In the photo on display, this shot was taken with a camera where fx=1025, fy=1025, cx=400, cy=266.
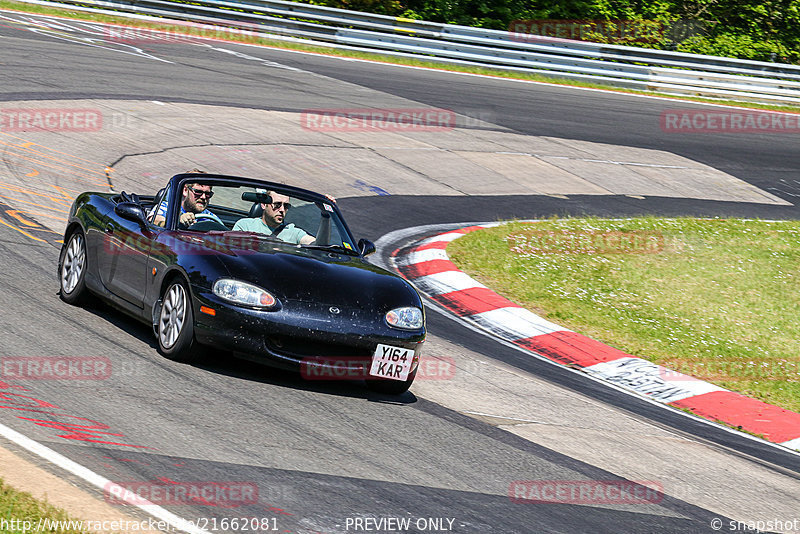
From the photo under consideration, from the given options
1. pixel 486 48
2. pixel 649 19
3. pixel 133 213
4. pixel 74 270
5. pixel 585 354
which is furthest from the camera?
pixel 649 19

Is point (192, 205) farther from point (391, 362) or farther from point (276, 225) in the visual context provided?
point (391, 362)

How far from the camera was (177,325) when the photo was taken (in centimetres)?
696

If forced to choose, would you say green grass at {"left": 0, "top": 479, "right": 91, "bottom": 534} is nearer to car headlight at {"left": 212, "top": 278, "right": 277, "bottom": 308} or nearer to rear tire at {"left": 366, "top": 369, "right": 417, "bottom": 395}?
car headlight at {"left": 212, "top": 278, "right": 277, "bottom": 308}

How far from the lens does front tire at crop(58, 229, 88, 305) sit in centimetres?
818

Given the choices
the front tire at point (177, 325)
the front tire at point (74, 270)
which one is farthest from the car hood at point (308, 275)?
the front tire at point (74, 270)

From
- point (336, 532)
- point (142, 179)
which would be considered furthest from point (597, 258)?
point (336, 532)

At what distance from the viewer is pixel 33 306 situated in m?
7.90

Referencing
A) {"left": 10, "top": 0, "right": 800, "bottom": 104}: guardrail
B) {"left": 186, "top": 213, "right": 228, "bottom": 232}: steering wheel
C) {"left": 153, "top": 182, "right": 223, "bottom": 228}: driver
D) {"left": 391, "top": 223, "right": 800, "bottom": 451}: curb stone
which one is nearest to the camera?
{"left": 186, "top": 213, "right": 228, "bottom": 232}: steering wheel

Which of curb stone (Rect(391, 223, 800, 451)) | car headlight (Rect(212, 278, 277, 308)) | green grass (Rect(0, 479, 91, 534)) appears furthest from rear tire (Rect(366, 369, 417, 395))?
green grass (Rect(0, 479, 91, 534))

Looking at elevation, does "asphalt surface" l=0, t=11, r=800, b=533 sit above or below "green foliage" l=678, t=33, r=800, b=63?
below

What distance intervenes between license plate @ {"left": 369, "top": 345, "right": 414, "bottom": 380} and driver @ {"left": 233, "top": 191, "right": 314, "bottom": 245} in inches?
54.1

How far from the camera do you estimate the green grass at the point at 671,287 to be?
973cm

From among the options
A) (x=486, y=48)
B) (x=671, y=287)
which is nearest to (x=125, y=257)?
(x=671, y=287)

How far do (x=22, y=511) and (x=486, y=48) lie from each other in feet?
80.3
